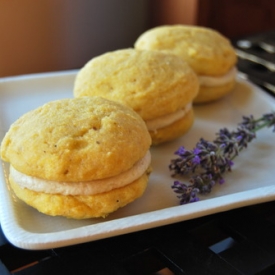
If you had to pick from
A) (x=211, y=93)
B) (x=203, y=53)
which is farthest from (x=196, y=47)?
(x=211, y=93)

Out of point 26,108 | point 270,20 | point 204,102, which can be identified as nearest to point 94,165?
point 26,108

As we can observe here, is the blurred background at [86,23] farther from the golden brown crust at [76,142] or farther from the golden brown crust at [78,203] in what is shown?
the golden brown crust at [78,203]

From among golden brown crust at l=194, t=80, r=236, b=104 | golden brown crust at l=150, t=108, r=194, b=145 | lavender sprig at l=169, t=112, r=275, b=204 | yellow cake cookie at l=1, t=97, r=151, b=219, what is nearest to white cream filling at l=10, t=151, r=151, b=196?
yellow cake cookie at l=1, t=97, r=151, b=219

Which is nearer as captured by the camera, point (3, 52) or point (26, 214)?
point (26, 214)

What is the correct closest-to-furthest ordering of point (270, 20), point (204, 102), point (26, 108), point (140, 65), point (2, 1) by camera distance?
point (140, 65) < point (26, 108) < point (204, 102) < point (2, 1) < point (270, 20)

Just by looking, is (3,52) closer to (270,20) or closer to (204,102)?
(204,102)

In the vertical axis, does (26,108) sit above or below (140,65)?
below

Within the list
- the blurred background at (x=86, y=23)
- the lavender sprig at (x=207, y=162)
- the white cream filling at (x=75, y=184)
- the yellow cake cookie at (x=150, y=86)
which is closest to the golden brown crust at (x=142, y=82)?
the yellow cake cookie at (x=150, y=86)
